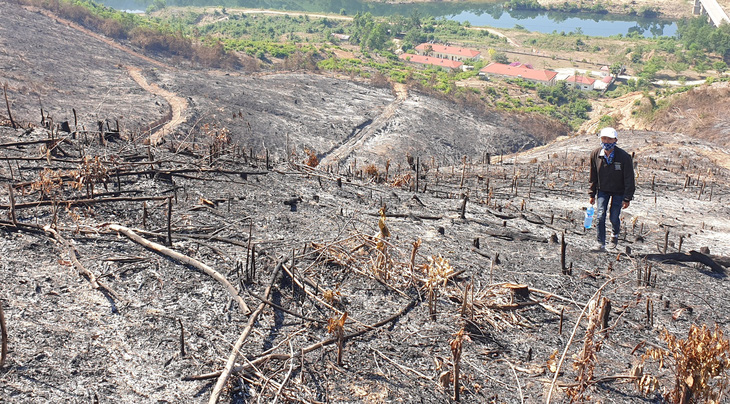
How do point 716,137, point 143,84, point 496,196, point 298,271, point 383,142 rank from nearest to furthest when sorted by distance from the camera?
point 298,271, point 496,196, point 716,137, point 383,142, point 143,84

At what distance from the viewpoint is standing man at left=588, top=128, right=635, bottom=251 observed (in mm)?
6285

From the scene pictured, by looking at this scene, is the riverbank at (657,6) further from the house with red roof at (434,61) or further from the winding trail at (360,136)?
the winding trail at (360,136)

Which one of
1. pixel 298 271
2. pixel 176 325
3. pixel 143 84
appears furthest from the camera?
pixel 143 84

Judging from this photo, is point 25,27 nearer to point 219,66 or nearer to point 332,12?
point 219,66

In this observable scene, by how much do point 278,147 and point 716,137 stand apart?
63.1 ft

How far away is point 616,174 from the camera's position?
20.9 feet

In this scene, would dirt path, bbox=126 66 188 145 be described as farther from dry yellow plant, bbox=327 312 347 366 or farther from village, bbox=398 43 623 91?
village, bbox=398 43 623 91

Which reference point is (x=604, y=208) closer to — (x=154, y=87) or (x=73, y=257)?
(x=73, y=257)

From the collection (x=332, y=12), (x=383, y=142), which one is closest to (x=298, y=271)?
(x=383, y=142)

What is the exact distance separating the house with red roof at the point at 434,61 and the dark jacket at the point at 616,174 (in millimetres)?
51914

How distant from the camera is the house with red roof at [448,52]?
61562 mm

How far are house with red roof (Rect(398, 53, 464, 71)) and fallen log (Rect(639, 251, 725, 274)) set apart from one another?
5226 centimetres

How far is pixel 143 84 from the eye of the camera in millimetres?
28906

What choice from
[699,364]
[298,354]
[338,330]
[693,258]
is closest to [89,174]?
[298,354]
